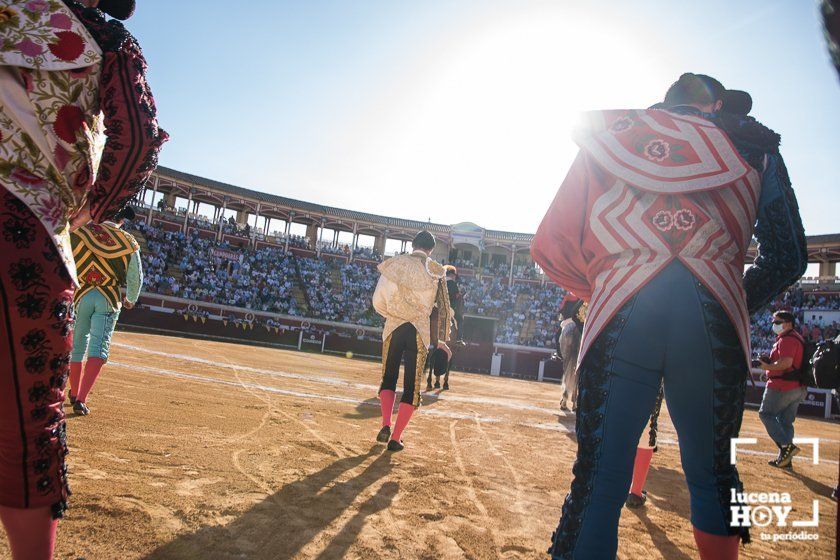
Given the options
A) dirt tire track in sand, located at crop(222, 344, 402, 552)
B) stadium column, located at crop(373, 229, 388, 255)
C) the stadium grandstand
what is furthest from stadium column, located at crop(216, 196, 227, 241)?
dirt tire track in sand, located at crop(222, 344, 402, 552)

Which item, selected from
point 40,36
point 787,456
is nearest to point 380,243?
point 787,456

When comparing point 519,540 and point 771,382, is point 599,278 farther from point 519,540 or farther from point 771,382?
point 771,382

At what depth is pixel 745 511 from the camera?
136 cm

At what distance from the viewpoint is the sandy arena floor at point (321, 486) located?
1.95 meters

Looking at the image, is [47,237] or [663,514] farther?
[663,514]

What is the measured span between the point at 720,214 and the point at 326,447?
3.02 metres

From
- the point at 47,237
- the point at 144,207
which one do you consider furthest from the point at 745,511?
the point at 144,207

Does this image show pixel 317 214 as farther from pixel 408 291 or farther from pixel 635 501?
pixel 635 501

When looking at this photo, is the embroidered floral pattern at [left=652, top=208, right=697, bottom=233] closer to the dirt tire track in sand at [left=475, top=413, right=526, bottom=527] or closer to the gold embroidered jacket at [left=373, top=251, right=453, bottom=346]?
the dirt tire track in sand at [left=475, top=413, right=526, bottom=527]

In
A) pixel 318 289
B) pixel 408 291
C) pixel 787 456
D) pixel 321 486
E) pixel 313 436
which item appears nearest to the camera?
pixel 321 486

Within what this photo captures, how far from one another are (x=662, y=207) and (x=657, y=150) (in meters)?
0.19

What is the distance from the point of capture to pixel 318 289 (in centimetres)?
3170

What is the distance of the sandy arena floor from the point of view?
76.7 inches

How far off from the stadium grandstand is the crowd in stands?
83mm
